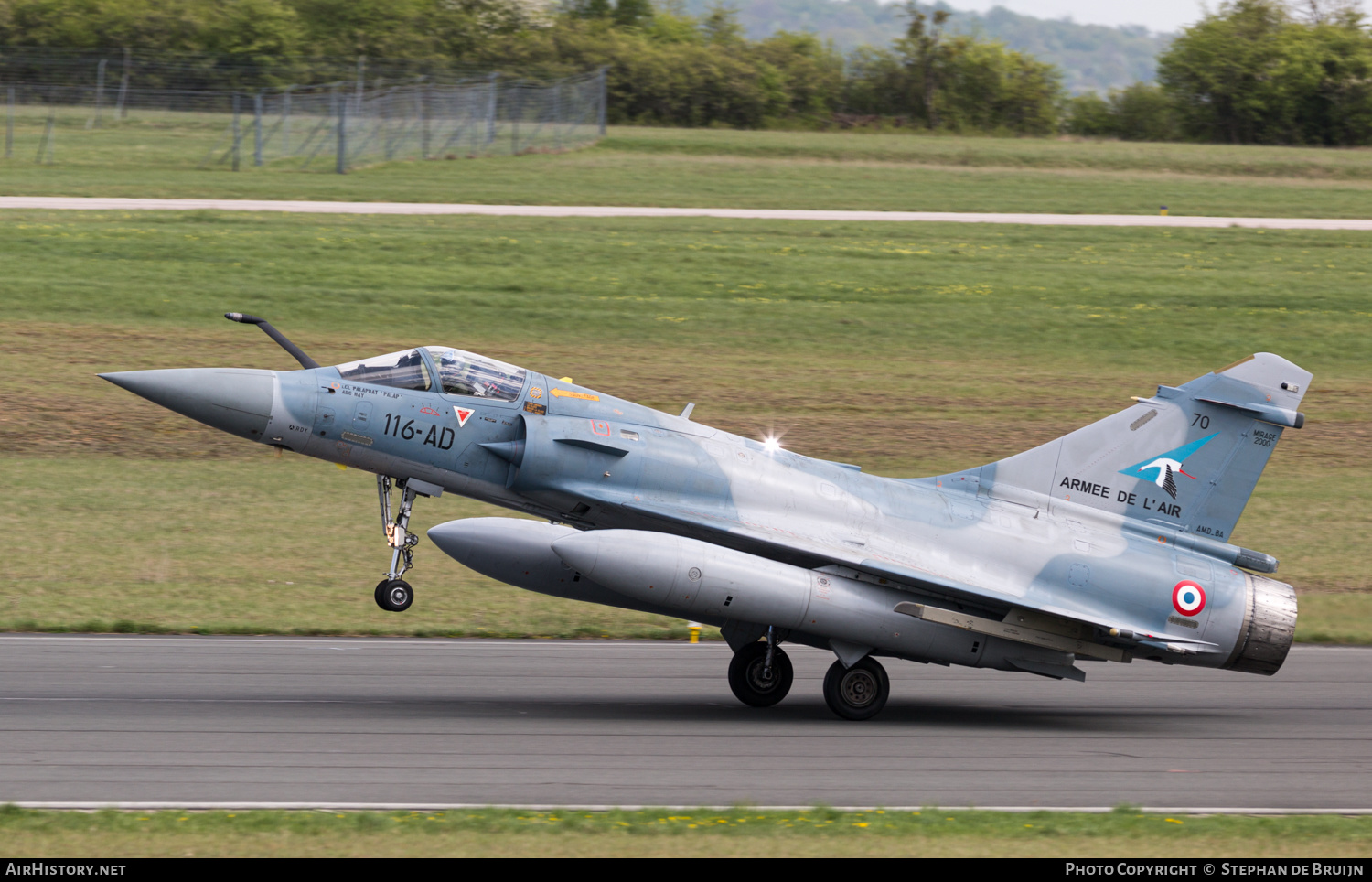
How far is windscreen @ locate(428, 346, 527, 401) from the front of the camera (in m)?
13.9

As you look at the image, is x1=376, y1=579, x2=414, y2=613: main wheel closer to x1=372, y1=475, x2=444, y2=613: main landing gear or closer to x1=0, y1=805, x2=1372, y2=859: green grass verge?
x1=372, y1=475, x2=444, y2=613: main landing gear

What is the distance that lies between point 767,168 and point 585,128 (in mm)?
10867

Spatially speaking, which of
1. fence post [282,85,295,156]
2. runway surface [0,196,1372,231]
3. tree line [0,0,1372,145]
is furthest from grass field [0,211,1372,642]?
tree line [0,0,1372,145]

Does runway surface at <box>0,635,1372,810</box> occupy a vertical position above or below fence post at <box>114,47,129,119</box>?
below

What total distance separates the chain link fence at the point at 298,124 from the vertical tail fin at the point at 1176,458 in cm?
3410

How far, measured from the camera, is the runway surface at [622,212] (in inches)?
1548

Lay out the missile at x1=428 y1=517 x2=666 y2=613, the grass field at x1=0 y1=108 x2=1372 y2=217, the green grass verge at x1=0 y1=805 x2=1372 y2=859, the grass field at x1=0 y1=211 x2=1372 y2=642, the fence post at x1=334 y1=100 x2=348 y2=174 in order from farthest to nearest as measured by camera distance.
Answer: the fence post at x1=334 y1=100 x2=348 y2=174, the grass field at x1=0 y1=108 x2=1372 y2=217, the grass field at x1=0 y1=211 x2=1372 y2=642, the missile at x1=428 y1=517 x2=666 y2=613, the green grass verge at x1=0 y1=805 x2=1372 y2=859

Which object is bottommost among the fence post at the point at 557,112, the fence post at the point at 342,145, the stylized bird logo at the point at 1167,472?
the stylized bird logo at the point at 1167,472

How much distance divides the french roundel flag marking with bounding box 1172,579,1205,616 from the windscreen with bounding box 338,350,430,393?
763cm

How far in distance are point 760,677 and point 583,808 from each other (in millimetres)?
4212

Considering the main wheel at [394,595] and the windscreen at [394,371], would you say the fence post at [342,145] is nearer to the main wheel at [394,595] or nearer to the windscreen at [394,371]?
the windscreen at [394,371]

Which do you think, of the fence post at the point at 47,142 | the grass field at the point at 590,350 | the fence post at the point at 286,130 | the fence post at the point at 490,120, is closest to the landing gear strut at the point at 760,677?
the grass field at the point at 590,350

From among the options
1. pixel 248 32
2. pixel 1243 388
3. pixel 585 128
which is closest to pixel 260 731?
pixel 1243 388

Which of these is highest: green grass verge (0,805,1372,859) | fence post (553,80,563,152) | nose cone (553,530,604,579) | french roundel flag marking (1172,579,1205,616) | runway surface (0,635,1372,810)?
fence post (553,80,563,152)
